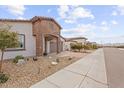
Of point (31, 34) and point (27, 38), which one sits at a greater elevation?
point (31, 34)

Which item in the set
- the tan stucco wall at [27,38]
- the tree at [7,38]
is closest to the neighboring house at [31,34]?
the tan stucco wall at [27,38]

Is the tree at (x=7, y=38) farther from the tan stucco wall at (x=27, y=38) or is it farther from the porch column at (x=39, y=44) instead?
the porch column at (x=39, y=44)

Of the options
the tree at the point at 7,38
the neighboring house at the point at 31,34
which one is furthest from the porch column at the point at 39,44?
the tree at the point at 7,38

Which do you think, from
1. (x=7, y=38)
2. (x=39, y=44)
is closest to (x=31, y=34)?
(x=39, y=44)

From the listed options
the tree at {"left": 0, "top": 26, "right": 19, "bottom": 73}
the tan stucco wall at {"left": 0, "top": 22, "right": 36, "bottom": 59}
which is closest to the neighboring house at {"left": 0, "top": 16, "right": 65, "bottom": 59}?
the tan stucco wall at {"left": 0, "top": 22, "right": 36, "bottom": 59}

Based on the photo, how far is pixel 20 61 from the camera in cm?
1039

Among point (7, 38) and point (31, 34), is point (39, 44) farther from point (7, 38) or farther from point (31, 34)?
point (7, 38)

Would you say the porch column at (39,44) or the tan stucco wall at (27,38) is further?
the porch column at (39,44)

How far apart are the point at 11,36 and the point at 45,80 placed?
104 inches

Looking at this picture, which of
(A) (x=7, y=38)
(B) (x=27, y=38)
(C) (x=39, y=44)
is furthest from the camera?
(C) (x=39, y=44)

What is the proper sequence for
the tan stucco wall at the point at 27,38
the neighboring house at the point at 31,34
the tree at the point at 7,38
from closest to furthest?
the tree at the point at 7,38 < the tan stucco wall at the point at 27,38 < the neighboring house at the point at 31,34

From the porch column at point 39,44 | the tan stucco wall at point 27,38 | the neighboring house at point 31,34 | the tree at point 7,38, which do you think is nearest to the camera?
the tree at point 7,38
